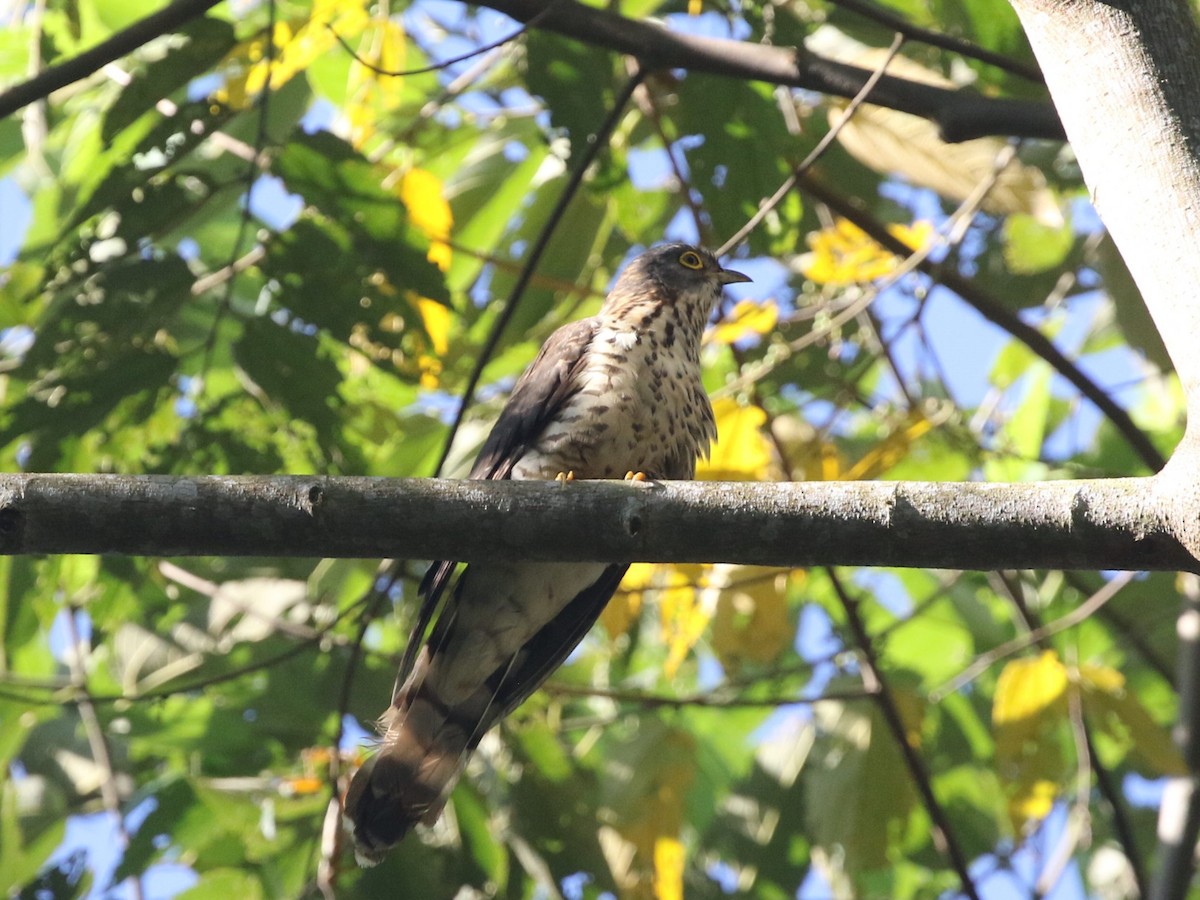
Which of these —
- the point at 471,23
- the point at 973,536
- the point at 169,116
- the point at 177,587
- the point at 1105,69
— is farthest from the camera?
the point at 471,23

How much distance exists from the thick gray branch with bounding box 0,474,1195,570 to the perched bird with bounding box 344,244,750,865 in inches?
57.4

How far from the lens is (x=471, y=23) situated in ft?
18.9

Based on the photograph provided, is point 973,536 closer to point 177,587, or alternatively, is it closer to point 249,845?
point 249,845

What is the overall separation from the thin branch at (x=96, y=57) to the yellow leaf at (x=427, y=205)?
984mm

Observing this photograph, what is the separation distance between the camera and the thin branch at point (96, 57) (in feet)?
10.5

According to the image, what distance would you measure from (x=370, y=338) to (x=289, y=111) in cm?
102

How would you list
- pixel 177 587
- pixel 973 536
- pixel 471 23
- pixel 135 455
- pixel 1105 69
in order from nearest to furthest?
pixel 973 536
pixel 1105 69
pixel 135 455
pixel 177 587
pixel 471 23

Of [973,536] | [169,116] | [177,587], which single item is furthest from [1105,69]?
[177,587]

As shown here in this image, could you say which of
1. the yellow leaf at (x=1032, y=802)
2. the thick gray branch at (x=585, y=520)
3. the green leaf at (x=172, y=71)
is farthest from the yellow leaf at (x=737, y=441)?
the thick gray branch at (x=585, y=520)

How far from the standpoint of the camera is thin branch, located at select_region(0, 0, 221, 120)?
3.20 meters

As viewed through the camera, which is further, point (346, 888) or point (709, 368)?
point (709, 368)

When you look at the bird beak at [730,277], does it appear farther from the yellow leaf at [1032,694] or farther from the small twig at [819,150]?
the yellow leaf at [1032,694]

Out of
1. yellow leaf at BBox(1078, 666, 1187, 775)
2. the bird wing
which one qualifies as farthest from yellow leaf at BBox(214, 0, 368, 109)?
yellow leaf at BBox(1078, 666, 1187, 775)

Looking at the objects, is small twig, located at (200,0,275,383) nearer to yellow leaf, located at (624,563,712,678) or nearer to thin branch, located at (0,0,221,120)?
thin branch, located at (0,0,221,120)
